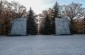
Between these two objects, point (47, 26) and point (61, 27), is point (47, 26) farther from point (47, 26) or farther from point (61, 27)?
point (61, 27)

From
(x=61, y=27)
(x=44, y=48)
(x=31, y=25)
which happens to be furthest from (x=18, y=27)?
(x=44, y=48)

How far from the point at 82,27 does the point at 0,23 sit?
1336 cm

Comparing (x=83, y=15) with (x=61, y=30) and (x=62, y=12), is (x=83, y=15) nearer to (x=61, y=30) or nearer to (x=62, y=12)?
(x=62, y=12)

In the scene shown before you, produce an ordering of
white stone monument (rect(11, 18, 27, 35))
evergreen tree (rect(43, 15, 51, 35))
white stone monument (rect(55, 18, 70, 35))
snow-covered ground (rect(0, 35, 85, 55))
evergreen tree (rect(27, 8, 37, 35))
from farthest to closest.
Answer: evergreen tree (rect(43, 15, 51, 35)) < evergreen tree (rect(27, 8, 37, 35)) < white stone monument (rect(55, 18, 70, 35)) < white stone monument (rect(11, 18, 27, 35)) < snow-covered ground (rect(0, 35, 85, 55))

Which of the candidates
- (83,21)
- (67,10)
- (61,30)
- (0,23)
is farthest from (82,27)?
(0,23)

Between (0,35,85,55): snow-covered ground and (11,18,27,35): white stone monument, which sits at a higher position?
(11,18,27,35): white stone monument

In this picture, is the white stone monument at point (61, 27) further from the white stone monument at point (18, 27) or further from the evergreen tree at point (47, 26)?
the white stone monument at point (18, 27)

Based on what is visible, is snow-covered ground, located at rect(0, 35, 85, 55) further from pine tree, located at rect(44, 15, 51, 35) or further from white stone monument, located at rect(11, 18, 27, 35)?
pine tree, located at rect(44, 15, 51, 35)

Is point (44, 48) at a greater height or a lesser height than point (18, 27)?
lesser

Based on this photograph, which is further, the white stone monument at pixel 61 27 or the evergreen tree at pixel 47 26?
the evergreen tree at pixel 47 26

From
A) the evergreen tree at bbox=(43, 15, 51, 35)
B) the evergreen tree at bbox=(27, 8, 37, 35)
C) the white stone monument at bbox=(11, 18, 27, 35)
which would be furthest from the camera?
Answer: the evergreen tree at bbox=(43, 15, 51, 35)

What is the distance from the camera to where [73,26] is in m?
31.7

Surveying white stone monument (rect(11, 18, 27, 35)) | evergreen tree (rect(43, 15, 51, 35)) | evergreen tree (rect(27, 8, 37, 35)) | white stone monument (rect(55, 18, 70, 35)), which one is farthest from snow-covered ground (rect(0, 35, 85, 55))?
evergreen tree (rect(43, 15, 51, 35))

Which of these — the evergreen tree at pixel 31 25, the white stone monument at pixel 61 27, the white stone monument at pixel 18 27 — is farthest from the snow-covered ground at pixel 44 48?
the evergreen tree at pixel 31 25
